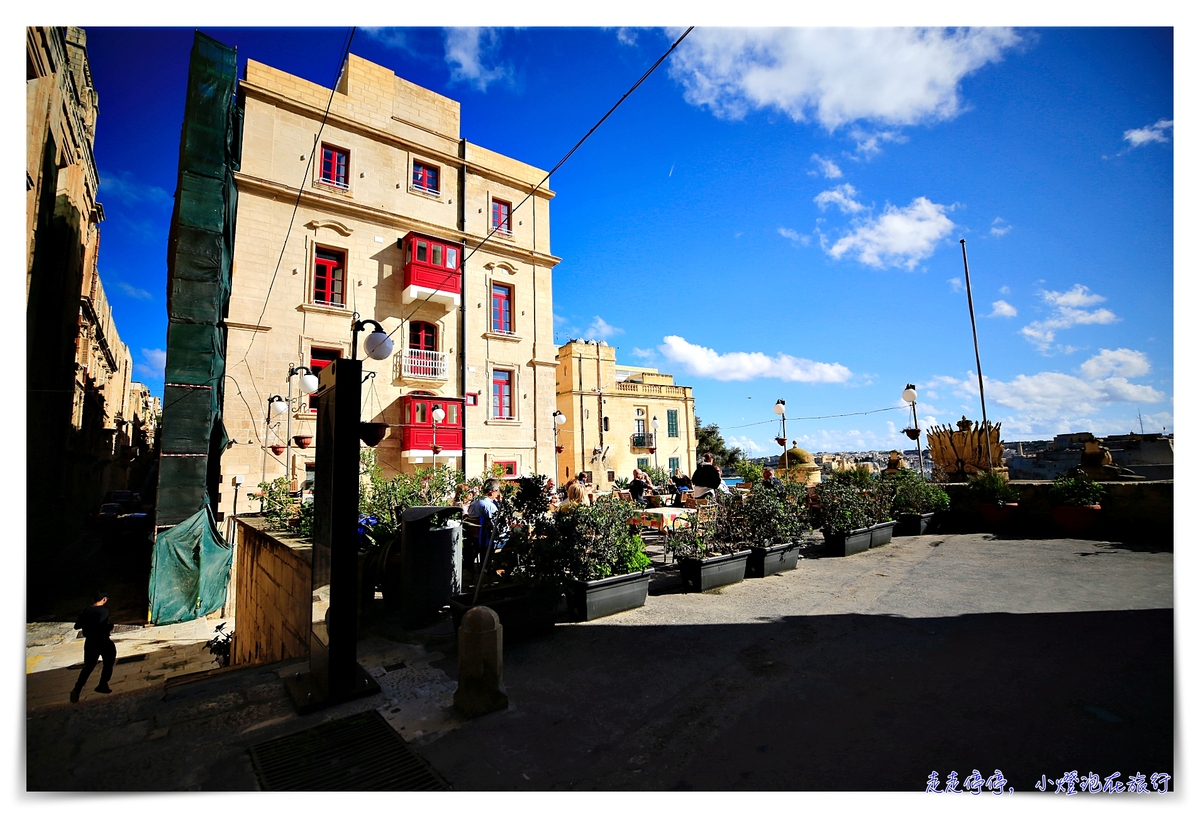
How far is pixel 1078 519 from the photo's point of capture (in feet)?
30.4

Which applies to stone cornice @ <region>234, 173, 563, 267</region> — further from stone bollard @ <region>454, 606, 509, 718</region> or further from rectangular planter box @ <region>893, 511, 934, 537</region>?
stone bollard @ <region>454, 606, 509, 718</region>

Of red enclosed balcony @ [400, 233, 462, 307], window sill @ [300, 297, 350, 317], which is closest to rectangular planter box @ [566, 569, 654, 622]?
red enclosed balcony @ [400, 233, 462, 307]

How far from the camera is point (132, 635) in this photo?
405 inches

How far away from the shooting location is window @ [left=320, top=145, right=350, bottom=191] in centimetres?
1741

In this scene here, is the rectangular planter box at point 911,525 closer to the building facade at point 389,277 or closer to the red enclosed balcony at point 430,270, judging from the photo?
the building facade at point 389,277

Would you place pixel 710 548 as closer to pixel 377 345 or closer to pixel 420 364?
pixel 377 345

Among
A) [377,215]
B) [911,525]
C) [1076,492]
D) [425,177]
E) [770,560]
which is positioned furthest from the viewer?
[425,177]

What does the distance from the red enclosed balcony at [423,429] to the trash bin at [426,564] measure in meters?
11.7

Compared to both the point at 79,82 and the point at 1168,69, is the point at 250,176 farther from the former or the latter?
the point at 1168,69

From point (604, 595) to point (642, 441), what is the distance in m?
27.6

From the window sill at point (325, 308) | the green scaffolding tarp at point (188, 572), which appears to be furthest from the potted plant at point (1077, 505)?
the window sill at point (325, 308)

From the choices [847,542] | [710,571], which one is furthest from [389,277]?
[847,542]

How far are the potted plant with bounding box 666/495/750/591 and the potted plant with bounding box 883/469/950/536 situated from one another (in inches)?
193

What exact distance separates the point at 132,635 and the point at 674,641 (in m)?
11.7
